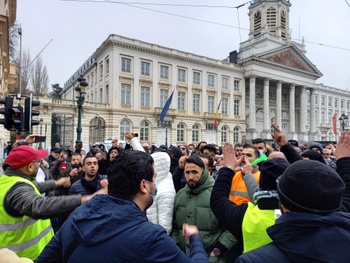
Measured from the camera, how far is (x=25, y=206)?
216 centimetres

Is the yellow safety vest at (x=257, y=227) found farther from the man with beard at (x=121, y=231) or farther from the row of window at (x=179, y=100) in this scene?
the row of window at (x=179, y=100)

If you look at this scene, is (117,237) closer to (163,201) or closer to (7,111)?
(163,201)

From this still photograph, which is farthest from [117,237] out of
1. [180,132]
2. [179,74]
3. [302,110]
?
[302,110]

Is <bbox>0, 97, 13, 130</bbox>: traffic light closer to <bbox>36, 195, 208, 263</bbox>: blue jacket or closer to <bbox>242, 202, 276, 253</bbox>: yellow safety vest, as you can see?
<bbox>36, 195, 208, 263</bbox>: blue jacket

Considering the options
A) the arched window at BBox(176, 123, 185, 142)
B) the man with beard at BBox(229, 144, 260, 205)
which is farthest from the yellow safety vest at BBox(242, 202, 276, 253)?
the arched window at BBox(176, 123, 185, 142)

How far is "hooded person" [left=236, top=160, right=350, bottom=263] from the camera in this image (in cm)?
125

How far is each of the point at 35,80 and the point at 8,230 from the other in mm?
40756

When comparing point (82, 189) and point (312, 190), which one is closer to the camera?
point (312, 190)

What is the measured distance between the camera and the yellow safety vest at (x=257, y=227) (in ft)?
6.20

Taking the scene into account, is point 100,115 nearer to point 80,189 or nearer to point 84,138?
point 84,138

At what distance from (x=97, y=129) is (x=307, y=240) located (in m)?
34.6

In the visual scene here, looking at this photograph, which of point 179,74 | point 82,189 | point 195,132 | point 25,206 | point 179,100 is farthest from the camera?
point 195,132

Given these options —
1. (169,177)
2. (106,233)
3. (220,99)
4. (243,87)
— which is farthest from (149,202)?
(243,87)

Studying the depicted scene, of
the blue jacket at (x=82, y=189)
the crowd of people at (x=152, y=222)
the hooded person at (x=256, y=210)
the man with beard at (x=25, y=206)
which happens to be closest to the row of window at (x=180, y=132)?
the blue jacket at (x=82, y=189)
